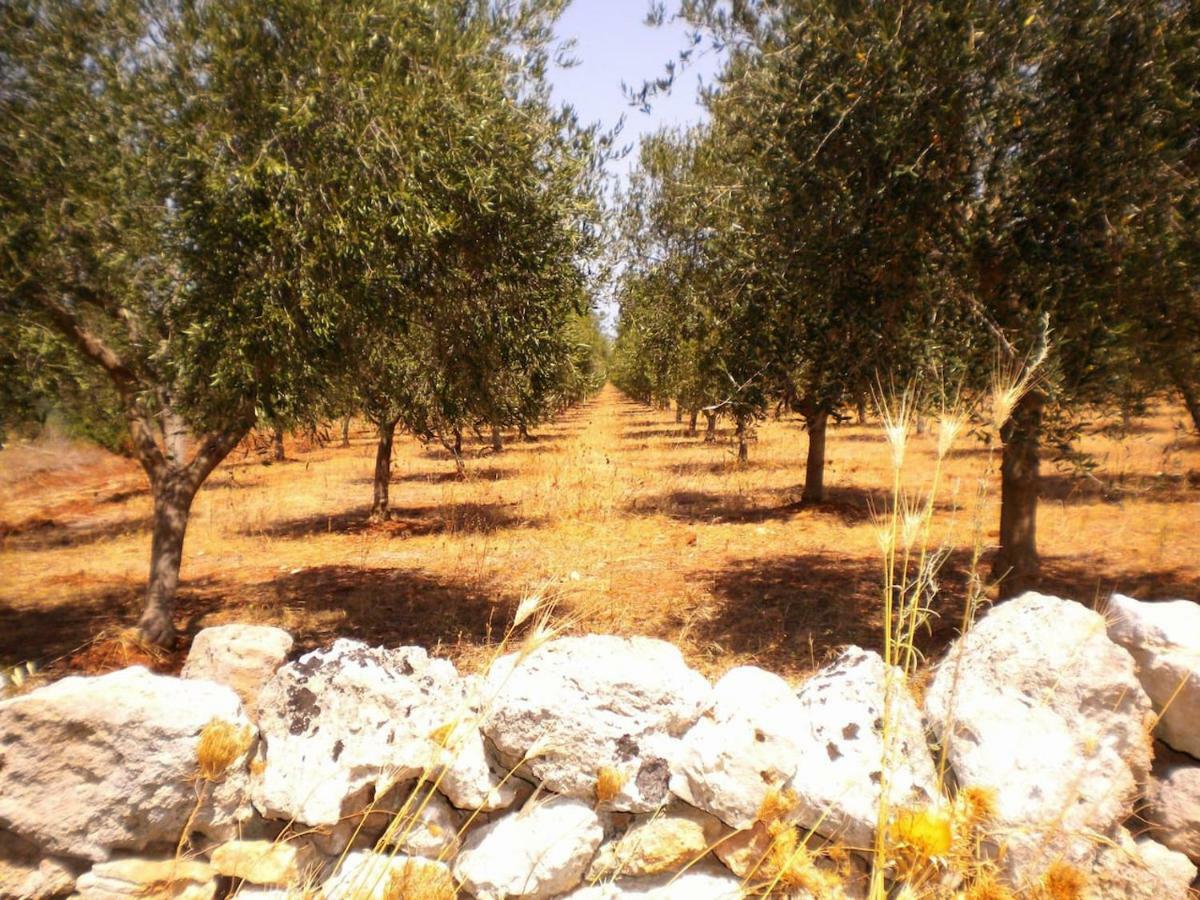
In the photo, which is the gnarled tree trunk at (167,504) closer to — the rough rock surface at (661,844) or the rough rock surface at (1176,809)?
the rough rock surface at (661,844)

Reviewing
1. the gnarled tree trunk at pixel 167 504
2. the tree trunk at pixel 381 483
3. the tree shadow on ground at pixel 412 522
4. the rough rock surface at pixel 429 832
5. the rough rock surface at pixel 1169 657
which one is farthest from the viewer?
the tree trunk at pixel 381 483

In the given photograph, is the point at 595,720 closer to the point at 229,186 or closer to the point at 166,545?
the point at 229,186

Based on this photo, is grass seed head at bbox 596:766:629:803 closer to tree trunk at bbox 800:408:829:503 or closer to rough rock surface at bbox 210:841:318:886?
rough rock surface at bbox 210:841:318:886

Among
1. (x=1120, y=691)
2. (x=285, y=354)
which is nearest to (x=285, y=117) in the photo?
(x=285, y=354)

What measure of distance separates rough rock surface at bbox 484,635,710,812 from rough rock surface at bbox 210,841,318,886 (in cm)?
103

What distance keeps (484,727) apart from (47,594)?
1061 cm

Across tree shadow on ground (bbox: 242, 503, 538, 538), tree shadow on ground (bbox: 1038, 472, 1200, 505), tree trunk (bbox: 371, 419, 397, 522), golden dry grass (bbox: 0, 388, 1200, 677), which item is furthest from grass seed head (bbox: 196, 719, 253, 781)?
tree shadow on ground (bbox: 1038, 472, 1200, 505)

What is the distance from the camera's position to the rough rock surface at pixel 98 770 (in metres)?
3.36

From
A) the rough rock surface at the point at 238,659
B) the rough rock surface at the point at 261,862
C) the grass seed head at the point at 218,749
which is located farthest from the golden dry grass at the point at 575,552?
the rough rock surface at the point at 238,659

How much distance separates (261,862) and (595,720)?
1.68m

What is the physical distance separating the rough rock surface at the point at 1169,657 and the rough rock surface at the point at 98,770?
4776 mm

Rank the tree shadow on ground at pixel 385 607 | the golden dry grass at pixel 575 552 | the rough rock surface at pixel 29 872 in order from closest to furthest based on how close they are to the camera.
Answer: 1. the rough rock surface at pixel 29 872
2. the tree shadow on ground at pixel 385 607
3. the golden dry grass at pixel 575 552

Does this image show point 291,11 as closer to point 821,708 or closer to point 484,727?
point 484,727

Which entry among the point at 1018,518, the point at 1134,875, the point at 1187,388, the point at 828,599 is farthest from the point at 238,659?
the point at 1187,388
